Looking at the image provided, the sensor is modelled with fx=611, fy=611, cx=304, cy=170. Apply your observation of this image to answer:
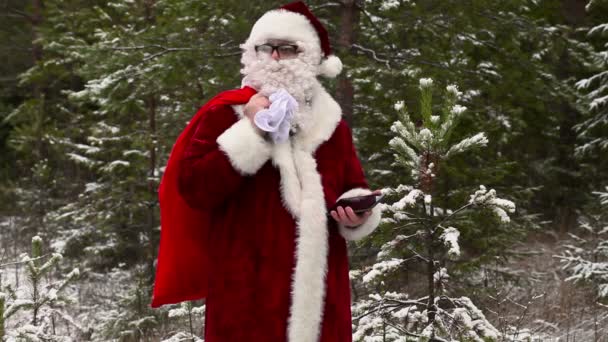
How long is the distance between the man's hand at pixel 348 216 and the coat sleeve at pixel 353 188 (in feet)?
0.36

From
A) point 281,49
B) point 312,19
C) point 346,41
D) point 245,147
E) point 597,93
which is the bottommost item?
point 245,147

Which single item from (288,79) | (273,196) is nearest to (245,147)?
(273,196)

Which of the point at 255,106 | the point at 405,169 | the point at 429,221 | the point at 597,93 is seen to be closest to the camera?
the point at 255,106

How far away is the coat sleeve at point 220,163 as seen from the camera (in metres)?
2.63

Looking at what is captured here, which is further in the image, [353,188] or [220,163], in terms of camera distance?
[353,188]

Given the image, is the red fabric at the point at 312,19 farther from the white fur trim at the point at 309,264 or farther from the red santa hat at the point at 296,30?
the white fur trim at the point at 309,264

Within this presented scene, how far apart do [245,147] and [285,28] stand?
2.14ft

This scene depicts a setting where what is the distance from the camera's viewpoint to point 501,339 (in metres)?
4.02

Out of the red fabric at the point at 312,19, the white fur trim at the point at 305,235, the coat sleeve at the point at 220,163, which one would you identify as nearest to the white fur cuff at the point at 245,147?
the coat sleeve at the point at 220,163

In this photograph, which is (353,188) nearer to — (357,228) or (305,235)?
(357,228)

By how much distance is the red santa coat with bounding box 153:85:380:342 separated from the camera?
2.68 metres

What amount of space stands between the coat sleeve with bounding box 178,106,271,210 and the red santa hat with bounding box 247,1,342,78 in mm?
454

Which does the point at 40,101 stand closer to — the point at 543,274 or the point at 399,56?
the point at 399,56

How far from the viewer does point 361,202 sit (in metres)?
2.72
